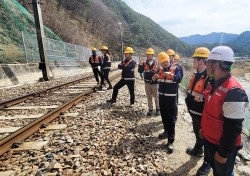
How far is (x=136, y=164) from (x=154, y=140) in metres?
1.24

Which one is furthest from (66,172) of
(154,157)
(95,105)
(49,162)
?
(95,105)

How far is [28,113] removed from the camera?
6.17 metres

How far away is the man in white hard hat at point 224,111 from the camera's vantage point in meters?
2.12

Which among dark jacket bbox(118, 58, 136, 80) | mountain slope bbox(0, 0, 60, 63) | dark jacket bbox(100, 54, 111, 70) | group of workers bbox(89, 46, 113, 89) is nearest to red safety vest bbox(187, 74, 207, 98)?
dark jacket bbox(118, 58, 136, 80)

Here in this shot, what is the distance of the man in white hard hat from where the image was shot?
2125 mm

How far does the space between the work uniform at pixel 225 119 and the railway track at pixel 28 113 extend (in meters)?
3.31

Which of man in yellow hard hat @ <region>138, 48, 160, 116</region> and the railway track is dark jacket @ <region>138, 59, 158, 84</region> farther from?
the railway track

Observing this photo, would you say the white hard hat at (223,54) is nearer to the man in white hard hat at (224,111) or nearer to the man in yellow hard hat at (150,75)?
the man in white hard hat at (224,111)

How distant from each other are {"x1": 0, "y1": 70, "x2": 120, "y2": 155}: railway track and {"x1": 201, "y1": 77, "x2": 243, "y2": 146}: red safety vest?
3.28 meters

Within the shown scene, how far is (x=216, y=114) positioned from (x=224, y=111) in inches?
7.1

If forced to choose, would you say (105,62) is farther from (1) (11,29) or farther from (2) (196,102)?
(1) (11,29)

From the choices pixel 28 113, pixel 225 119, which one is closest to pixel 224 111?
pixel 225 119

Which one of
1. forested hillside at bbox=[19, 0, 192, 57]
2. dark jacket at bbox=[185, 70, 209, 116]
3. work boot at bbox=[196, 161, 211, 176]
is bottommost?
work boot at bbox=[196, 161, 211, 176]

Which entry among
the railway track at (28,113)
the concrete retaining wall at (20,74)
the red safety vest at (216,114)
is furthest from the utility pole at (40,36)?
the red safety vest at (216,114)
